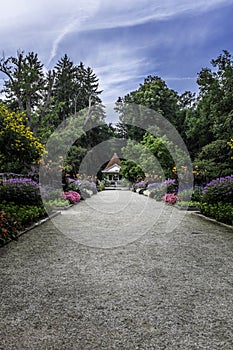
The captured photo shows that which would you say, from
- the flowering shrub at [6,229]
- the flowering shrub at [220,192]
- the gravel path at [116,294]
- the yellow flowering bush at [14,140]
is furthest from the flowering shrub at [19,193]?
the flowering shrub at [220,192]

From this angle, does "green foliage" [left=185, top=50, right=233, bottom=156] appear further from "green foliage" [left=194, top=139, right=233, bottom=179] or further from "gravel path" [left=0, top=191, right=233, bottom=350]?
"gravel path" [left=0, top=191, right=233, bottom=350]

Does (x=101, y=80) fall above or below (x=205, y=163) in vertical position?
above

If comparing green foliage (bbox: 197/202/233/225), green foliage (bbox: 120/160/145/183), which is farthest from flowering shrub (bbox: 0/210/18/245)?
green foliage (bbox: 120/160/145/183)

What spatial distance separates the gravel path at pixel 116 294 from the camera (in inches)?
98.7

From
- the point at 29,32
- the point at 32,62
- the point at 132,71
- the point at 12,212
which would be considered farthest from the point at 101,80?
the point at 12,212

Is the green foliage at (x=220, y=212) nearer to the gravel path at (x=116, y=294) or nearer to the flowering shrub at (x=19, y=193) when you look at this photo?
the gravel path at (x=116, y=294)

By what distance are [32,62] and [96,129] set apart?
62.2ft

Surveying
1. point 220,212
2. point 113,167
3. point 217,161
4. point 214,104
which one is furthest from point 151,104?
point 220,212

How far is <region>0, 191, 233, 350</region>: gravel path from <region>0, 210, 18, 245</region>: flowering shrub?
0.53 feet

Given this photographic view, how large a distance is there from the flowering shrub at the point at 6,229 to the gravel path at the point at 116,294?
0.16 metres

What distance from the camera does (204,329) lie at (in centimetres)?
264

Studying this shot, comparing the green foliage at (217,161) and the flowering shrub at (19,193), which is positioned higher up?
the green foliage at (217,161)

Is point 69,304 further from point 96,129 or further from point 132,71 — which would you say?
point 96,129

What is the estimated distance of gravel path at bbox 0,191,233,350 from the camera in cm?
251
